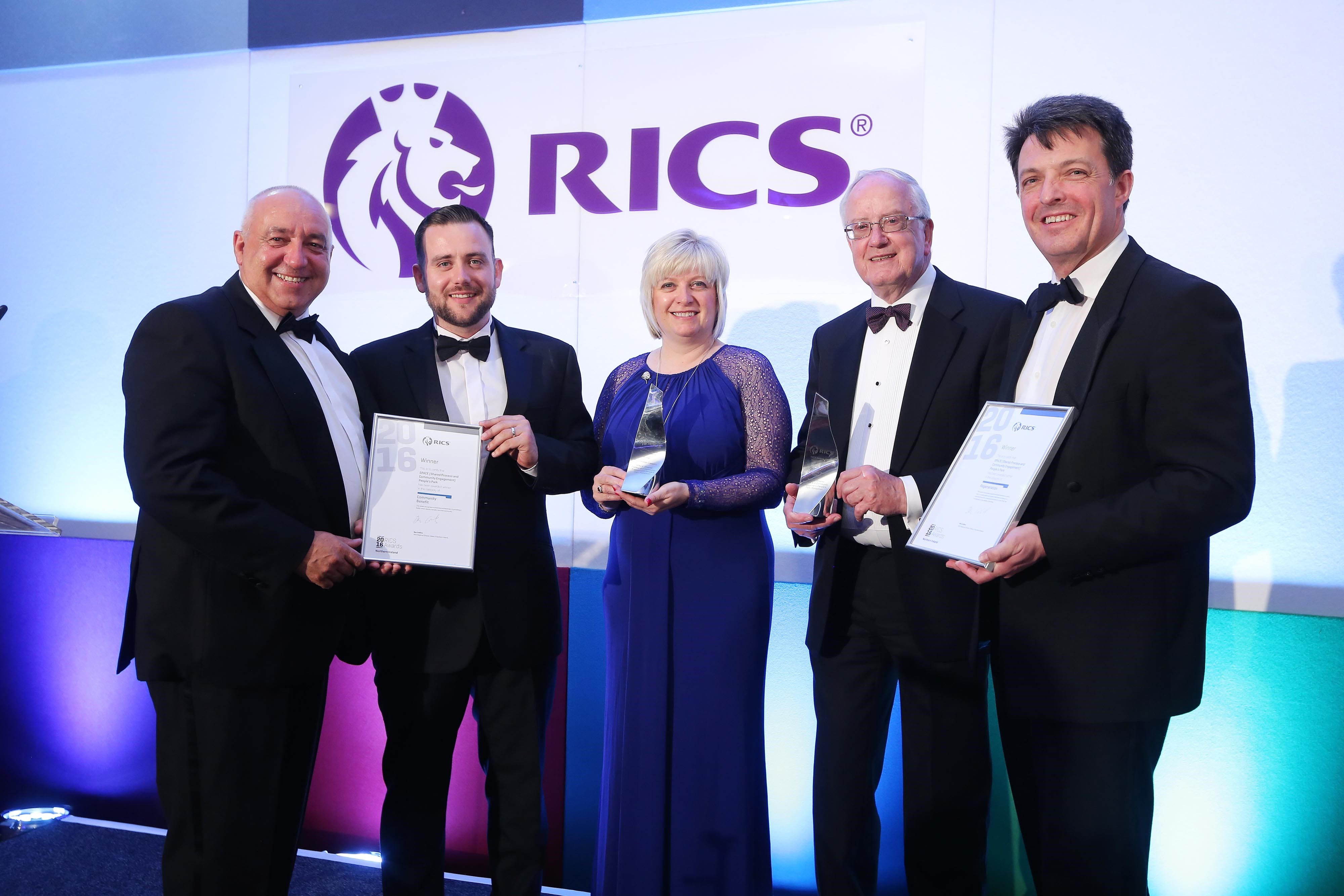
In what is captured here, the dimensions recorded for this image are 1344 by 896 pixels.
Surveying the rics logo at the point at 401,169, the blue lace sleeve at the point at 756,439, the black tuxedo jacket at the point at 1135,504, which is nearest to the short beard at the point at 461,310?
the blue lace sleeve at the point at 756,439

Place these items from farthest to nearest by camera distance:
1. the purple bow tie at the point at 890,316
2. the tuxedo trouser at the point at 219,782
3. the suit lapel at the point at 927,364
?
the purple bow tie at the point at 890,316, the suit lapel at the point at 927,364, the tuxedo trouser at the point at 219,782

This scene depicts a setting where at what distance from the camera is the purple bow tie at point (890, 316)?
8.02 feet

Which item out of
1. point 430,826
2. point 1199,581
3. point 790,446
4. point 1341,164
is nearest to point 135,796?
point 430,826

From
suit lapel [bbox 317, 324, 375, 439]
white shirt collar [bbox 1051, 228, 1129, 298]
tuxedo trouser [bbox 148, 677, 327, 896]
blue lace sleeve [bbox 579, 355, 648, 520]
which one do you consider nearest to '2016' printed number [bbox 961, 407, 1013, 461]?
white shirt collar [bbox 1051, 228, 1129, 298]

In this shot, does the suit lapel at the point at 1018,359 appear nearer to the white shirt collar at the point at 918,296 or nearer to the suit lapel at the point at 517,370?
the white shirt collar at the point at 918,296

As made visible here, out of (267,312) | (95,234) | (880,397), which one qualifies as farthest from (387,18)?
(880,397)

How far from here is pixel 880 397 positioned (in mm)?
2463

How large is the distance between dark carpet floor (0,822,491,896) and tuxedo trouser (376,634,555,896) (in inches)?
29.1

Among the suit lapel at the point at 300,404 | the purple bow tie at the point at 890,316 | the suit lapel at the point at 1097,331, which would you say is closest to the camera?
the suit lapel at the point at 1097,331

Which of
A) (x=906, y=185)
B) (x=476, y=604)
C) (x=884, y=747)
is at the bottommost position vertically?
(x=884, y=747)

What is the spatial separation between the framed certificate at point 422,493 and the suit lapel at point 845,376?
94 centimetres

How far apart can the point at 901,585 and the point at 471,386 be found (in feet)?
4.34

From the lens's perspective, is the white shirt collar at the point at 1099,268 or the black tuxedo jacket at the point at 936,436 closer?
the white shirt collar at the point at 1099,268

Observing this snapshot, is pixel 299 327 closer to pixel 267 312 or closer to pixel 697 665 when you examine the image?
pixel 267 312
